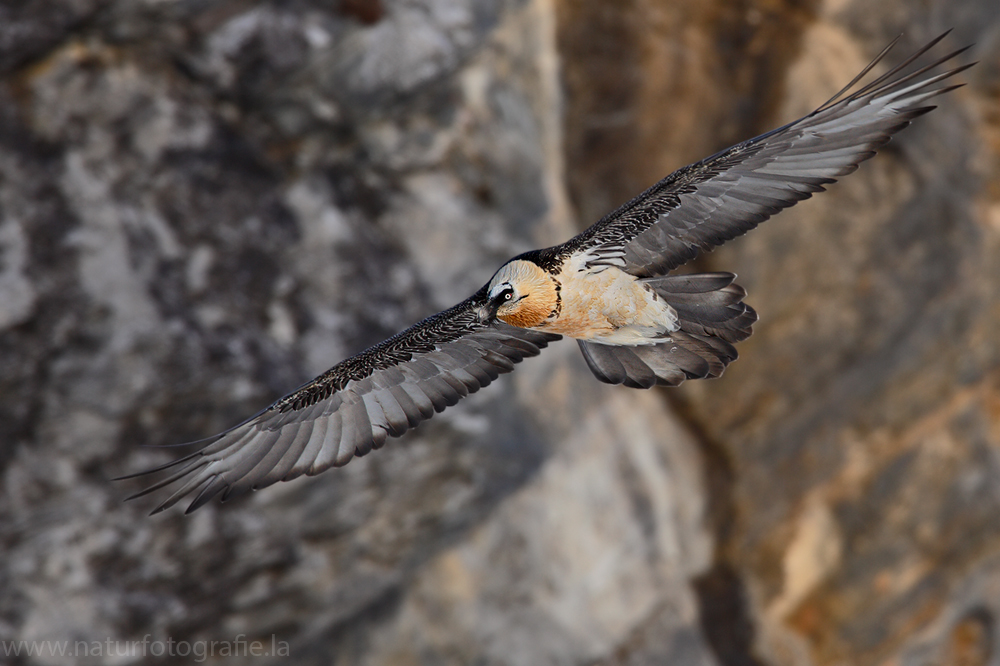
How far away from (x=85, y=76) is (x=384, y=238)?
2117 mm

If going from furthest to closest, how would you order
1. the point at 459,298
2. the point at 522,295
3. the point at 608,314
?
the point at 459,298
the point at 608,314
the point at 522,295

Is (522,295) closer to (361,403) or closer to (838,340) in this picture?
(361,403)

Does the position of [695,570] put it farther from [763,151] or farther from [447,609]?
[763,151]

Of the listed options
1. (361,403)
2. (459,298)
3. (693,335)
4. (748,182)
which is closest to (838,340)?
(459,298)

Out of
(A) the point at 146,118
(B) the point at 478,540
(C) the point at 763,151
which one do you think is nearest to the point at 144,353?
(A) the point at 146,118

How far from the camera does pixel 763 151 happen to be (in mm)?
3705

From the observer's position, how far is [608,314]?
13.1ft

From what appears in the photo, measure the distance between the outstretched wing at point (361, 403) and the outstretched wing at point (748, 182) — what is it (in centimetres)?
65

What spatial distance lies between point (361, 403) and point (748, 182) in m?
2.00

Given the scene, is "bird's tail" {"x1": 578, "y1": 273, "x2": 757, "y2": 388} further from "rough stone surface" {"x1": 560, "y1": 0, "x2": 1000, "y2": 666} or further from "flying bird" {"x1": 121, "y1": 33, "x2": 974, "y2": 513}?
"rough stone surface" {"x1": 560, "y1": 0, "x2": 1000, "y2": 666}

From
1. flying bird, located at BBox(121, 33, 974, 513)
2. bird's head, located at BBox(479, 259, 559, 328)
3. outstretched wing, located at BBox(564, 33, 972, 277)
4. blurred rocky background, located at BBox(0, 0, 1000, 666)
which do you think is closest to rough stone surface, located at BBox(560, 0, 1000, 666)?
blurred rocky background, located at BBox(0, 0, 1000, 666)

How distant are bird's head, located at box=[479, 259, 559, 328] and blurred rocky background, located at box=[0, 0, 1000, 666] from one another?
2.58 m

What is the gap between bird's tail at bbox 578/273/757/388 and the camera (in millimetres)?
3910

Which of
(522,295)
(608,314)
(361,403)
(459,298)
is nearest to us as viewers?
(522,295)
